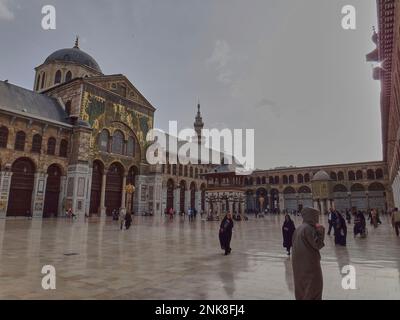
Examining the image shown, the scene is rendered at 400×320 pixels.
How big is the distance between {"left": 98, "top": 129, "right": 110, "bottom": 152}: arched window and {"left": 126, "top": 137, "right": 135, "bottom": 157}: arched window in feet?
9.19

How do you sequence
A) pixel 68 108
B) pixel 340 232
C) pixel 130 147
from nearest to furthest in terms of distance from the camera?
pixel 340 232
pixel 68 108
pixel 130 147

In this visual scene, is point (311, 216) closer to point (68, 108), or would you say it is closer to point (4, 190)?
point (4, 190)

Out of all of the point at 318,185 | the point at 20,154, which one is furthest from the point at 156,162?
the point at 318,185

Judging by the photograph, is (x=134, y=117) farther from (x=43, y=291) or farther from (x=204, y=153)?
(x=43, y=291)

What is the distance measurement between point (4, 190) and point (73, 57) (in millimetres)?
19934

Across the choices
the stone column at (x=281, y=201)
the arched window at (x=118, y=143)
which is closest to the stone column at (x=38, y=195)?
the arched window at (x=118, y=143)

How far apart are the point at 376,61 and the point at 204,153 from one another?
40641 millimetres

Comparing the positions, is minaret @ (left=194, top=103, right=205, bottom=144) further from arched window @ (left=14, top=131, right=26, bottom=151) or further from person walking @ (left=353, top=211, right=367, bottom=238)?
person walking @ (left=353, top=211, right=367, bottom=238)

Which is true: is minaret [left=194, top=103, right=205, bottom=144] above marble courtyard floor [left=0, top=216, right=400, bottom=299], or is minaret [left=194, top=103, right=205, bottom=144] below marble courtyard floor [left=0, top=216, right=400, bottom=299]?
above

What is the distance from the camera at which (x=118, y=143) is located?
30.6 m

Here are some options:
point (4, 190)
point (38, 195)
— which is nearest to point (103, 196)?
point (38, 195)

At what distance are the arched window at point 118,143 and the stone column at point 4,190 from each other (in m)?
10.2

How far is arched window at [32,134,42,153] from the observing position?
23953 mm

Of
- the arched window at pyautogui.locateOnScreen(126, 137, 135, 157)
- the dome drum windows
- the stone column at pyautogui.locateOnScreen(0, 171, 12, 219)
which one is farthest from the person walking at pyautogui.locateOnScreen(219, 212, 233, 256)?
the arched window at pyautogui.locateOnScreen(126, 137, 135, 157)
